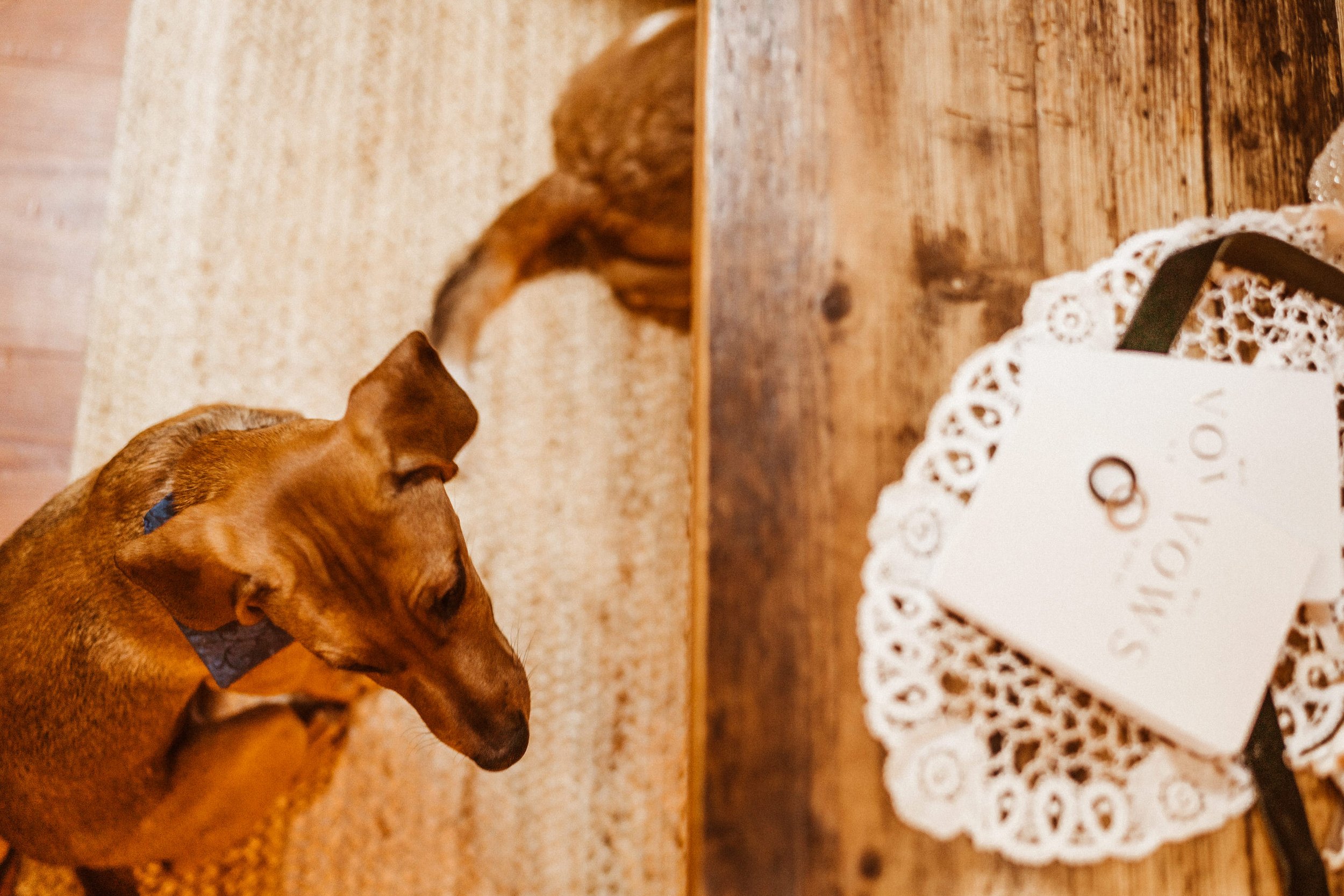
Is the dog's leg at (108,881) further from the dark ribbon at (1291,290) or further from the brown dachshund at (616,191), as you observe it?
the dark ribbon at (1291,290)

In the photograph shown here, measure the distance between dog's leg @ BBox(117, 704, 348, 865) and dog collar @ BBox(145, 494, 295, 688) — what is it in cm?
18

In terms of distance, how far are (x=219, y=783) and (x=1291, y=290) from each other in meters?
1.50

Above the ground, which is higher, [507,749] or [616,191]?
[616,191]

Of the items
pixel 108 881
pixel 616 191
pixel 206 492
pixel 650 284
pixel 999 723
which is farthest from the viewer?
pixel 650 284

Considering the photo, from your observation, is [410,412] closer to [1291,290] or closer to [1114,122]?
[1114,122]

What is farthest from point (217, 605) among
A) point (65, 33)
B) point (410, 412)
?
point (65, 33)

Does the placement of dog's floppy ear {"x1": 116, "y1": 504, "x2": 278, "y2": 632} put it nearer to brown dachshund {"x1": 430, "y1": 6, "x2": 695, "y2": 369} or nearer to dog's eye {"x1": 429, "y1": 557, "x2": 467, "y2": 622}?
dog's eye {"x1": 429, "y1": 557, "x2": 467, "y2": 622}

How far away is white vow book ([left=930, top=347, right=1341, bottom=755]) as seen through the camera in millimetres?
811

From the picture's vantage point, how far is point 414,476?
943 millimetres

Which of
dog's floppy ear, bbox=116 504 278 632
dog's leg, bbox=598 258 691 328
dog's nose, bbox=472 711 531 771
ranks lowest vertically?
dog's nose, bbox=472 711 531 771

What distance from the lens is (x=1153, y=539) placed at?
832 millimetres

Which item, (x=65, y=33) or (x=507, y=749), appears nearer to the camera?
(x=507, y=749)

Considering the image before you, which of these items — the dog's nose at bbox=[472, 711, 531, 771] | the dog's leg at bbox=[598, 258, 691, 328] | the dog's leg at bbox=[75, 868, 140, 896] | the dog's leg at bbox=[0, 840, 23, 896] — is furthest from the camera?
the dog's leg at bbox=[598, 258, 691, 328]

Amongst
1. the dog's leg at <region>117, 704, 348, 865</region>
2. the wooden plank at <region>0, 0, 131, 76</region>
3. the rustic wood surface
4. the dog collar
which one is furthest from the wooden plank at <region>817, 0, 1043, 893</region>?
the wooden plank at <region>0, 0, 131, 76</region>
